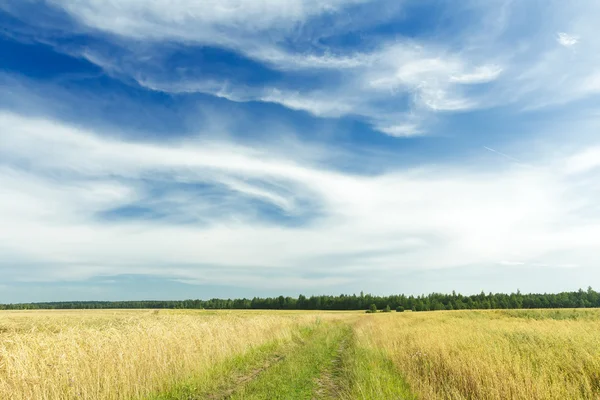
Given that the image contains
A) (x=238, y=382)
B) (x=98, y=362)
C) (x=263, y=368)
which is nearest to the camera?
(x=98, y=362)

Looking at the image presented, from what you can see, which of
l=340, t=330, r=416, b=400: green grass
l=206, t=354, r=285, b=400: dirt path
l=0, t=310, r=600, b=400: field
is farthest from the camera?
l=206, t=354, r=285, b=400: dirt path

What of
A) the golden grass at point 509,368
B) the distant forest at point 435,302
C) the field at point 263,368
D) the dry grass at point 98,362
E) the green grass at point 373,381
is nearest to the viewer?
the golden grass at point 509,368

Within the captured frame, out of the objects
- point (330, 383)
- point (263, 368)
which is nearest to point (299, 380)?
point (330, 383)

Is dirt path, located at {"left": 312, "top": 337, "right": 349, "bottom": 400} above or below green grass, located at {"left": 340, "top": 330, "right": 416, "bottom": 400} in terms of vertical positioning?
below

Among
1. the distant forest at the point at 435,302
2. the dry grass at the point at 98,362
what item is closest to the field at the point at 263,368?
the dry grass at the point at 98,362

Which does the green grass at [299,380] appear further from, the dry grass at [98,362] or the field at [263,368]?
the dry grass at [98,362]

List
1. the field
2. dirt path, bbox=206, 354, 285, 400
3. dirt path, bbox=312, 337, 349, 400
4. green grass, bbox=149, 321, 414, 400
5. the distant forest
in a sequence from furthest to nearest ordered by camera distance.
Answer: the distant forest
dirt path, bbox=312, 337, 349, 400
dirt path, bbox=206, 354, 285, 400
green grass, bbox=149, 321, 414, 400
the field

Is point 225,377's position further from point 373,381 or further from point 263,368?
point 373,381

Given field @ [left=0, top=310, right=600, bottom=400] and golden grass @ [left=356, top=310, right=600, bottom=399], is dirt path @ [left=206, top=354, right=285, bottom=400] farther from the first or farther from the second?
golden grass @ [left=356, top=310, right=600, bottom=399]

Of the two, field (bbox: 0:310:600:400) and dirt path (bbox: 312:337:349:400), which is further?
dirt path (bbox: 312:337:349:400)

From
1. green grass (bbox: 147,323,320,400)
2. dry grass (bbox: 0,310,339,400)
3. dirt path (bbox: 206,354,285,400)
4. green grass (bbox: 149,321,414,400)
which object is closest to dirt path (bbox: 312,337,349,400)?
green grass (bbox: 149,321,414,400)

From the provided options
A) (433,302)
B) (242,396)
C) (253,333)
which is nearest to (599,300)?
(433,302)

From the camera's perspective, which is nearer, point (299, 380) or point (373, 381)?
point (373, 381)

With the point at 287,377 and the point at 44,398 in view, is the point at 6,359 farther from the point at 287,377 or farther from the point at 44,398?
the point at 287,377
